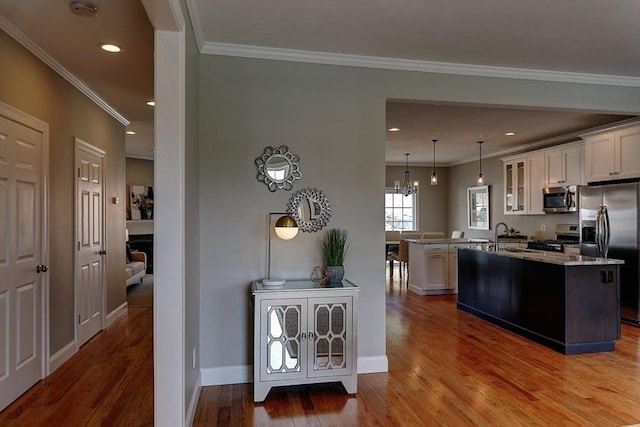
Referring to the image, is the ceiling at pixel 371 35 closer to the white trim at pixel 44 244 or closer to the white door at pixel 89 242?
the white trim at pixel 44 244

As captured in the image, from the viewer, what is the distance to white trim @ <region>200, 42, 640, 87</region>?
10.4 ft

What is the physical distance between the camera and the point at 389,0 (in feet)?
8.21

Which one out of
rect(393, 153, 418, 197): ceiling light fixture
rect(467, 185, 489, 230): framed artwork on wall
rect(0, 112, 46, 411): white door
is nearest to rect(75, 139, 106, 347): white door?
rect(0, 112, 46, 411): white door

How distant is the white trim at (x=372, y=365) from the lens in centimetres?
334

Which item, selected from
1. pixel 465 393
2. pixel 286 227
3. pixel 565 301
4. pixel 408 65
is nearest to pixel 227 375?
pixel 286 227

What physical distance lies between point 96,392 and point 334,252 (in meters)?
2.10

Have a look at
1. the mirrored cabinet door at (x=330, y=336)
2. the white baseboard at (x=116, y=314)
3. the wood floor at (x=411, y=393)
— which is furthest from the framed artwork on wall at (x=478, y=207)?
the white baseboard at (x=116, y=314)

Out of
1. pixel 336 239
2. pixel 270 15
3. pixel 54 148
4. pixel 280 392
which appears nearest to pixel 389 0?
pixel 270 15

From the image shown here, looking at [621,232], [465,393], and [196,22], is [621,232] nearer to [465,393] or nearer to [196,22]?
[465,393]

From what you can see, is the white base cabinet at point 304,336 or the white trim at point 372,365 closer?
the white base cabinet at point 304,336

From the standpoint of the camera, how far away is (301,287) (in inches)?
117

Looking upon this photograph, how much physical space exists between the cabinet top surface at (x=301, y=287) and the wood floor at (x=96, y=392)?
110cm

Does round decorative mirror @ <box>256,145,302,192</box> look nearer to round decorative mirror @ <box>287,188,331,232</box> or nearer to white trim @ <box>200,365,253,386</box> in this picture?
round decorative mirror @ <box>287,188,331,232</box>

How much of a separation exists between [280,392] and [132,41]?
2.86 meters
